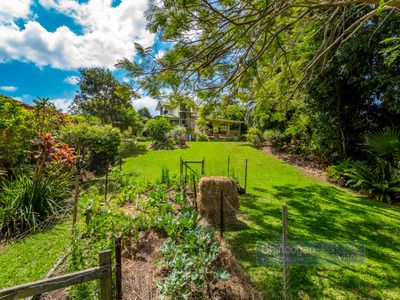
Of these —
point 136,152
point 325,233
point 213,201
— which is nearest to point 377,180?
point 325,233

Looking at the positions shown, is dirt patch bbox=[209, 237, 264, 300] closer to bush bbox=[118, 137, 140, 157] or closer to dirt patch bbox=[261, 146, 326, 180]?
dirt patch bbox=[261, 146, 326, 180]

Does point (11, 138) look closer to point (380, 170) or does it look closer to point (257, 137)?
point (380, 170)

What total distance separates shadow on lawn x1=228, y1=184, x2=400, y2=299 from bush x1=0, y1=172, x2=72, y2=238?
3.76 metres

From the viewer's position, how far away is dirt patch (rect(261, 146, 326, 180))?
Result: 9312 mm

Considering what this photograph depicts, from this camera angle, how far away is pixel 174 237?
9.03 ft

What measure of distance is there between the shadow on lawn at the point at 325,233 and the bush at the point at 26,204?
376 cm

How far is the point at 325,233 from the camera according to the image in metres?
3.94

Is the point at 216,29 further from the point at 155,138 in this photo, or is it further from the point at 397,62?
the point at 155,138

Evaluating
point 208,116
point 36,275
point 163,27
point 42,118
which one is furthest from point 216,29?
point 42,118

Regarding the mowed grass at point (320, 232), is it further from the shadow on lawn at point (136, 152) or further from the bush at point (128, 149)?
the bush at point (128, 149)

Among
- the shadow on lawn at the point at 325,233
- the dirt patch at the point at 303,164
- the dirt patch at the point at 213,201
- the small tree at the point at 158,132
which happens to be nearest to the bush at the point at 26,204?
the dirt patch at the point at 213,201

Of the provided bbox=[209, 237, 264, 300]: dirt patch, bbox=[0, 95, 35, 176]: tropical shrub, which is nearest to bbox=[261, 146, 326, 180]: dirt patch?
bbox=[209, 237, 264, 300]: dirt patch

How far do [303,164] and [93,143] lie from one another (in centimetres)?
1017

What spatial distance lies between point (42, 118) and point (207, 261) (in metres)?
7.28
